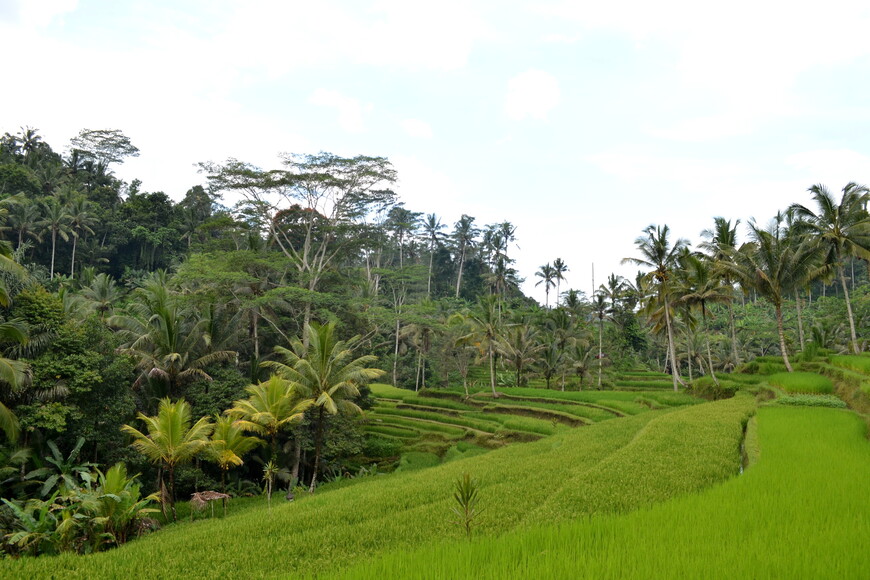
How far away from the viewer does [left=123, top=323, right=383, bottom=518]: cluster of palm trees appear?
16.9 metres

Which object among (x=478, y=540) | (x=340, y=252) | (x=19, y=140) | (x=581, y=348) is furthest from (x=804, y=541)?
(x=19, y=140)

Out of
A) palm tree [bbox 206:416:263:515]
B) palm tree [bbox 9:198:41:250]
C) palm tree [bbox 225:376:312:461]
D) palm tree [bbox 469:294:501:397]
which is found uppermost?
palm tree [bbox 9:198:41:250]

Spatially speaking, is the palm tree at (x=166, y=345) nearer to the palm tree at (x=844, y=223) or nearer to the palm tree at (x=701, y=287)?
the palm tree at (x=701, y=287)

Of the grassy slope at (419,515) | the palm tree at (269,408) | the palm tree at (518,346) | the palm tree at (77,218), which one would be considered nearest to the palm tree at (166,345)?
the palm tree at (269,408)

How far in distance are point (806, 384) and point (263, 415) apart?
20455 millimetres

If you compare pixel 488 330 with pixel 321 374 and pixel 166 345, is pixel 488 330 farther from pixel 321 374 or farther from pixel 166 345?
pixel 166 345

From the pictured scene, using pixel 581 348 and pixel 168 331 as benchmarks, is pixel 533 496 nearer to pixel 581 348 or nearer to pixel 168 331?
pixel 168 331

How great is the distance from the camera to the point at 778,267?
23.7 meters

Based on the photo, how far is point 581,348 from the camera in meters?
39.8

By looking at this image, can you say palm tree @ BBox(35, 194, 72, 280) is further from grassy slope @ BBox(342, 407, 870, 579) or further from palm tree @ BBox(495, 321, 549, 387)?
grassy slope @ BBox(342, 407, 870, 579)

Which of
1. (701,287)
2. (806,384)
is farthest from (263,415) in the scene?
(701,287)

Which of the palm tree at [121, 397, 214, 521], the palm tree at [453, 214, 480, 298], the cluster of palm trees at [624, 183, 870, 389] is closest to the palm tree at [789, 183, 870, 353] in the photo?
the cluster of palm trees at [624, 183, 870, 389]

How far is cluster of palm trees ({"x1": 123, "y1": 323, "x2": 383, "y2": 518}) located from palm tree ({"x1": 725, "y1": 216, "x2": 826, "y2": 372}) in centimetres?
1862

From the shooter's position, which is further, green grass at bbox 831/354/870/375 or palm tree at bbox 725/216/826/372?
palm tree at bbox 725/216/826/372
